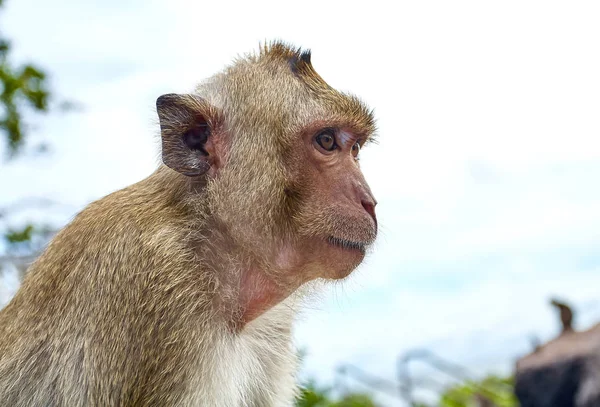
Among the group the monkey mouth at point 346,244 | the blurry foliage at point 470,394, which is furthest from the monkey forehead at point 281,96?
the blurry foliage at point 470,394

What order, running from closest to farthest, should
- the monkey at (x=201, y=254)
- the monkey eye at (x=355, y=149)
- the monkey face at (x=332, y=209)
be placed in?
the monkey at (x=201, y=254) → the monkey face at (x=332, y=209) → the monkey eye at (x=355, y=149)

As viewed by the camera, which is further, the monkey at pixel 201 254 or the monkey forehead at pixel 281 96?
the monkey forehead at pixel 281 96

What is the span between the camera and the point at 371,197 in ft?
12.6

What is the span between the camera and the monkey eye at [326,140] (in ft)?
12.8

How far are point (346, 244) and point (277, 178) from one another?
467mm

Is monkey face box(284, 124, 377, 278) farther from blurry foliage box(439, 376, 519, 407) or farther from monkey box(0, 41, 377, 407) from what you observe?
blurry foliage box(439, 376, 519, 407)

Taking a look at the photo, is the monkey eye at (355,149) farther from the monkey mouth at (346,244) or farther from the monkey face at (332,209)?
the monkey mouth at (346,244)

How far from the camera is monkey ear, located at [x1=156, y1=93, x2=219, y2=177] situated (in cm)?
379

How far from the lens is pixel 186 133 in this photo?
12.6 feet

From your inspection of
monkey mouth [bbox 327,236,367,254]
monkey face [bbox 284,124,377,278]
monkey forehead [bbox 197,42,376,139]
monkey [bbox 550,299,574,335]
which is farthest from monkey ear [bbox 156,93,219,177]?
monkey [bbox 550,299,574,335]

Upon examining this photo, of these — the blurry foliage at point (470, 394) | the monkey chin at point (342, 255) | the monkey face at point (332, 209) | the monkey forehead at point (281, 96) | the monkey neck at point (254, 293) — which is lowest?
the blurry foliage at point (470, 394)

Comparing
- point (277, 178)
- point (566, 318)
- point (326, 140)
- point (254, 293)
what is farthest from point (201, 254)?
point (566, 318)

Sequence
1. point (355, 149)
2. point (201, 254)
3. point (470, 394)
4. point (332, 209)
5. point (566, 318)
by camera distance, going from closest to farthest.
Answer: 1. point (332, 209)
2. point (201, 254)
3. point (355, 149)
4. point (566, 318)
5. point (470, 394)

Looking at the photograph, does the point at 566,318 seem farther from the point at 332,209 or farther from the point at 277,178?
the point at 277,178
